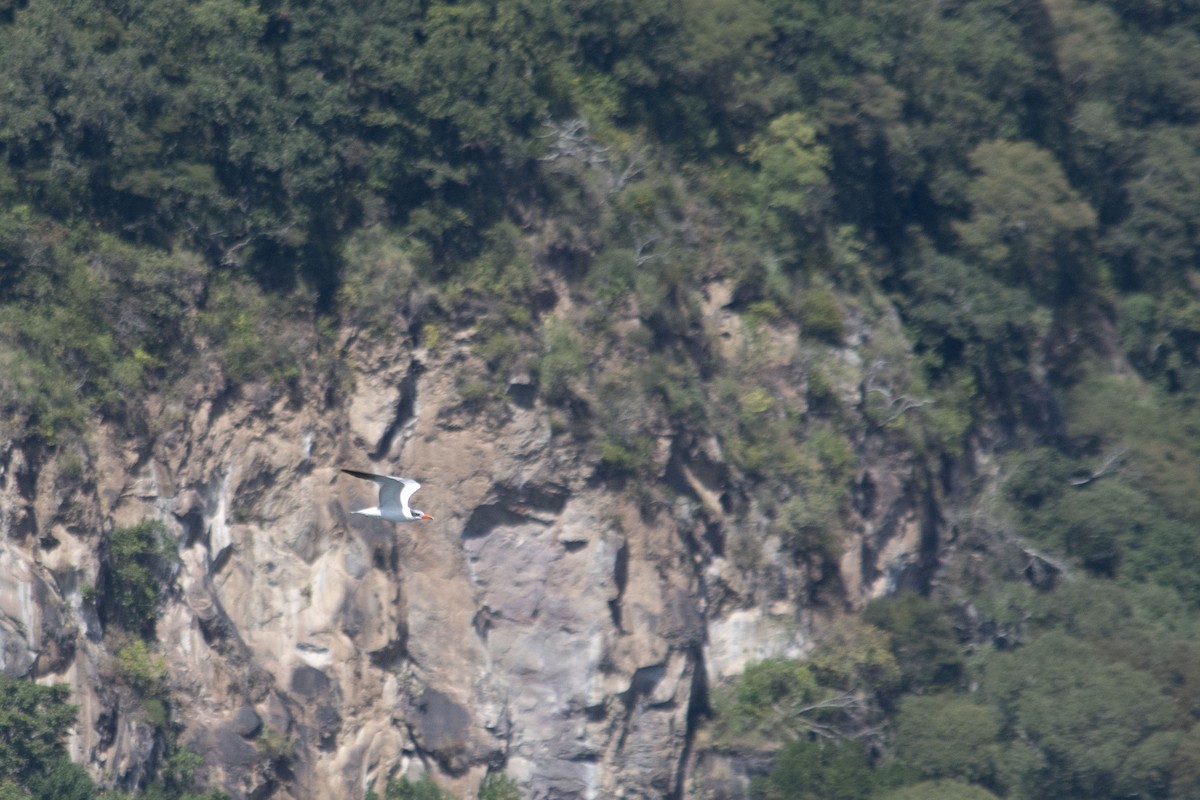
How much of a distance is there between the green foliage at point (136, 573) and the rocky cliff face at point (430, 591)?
1.01 feet

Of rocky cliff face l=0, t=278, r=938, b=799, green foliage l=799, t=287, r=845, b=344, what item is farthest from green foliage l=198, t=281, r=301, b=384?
green foliage l=799, t=287, r=845, b=344

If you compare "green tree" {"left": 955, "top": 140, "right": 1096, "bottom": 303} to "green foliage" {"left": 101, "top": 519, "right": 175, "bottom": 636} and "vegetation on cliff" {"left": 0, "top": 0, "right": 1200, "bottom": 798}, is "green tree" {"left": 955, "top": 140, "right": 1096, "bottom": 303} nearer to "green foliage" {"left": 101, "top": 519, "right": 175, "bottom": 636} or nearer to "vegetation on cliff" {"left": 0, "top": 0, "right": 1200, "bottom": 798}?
"vegetation on cliff" {"left": 0, "top": 0, "right": 1200, "bottom": 798}

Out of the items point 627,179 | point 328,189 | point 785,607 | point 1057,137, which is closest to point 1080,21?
point 1057,137

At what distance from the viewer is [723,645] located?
38.7 metres

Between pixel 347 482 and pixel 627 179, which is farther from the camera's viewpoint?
pixel 627 179

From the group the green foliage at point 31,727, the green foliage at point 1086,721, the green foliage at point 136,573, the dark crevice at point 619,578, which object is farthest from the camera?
the green foliage at point 1086,721

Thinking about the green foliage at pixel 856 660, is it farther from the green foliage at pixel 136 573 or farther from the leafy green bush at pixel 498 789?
the green foliage at pixel 136 573

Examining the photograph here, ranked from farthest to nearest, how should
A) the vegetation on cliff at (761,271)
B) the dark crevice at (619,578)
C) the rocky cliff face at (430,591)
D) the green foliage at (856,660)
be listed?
the green foliage at (856,660) → the dark crevice at (619,578) → the vegetation on cliff at (761,271) → the rocky cliff face at (430,591)

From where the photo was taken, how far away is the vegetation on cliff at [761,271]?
34844 millimetres

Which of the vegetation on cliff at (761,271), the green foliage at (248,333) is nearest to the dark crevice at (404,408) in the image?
the vegetation on cliff at (761,271)

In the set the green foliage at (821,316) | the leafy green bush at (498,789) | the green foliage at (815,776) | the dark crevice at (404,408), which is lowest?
the green foliage at (815,776)

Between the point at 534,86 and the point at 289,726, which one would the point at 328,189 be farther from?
the point at 289,726

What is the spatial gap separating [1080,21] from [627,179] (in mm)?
15126

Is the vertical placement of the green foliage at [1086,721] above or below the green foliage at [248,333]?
below
